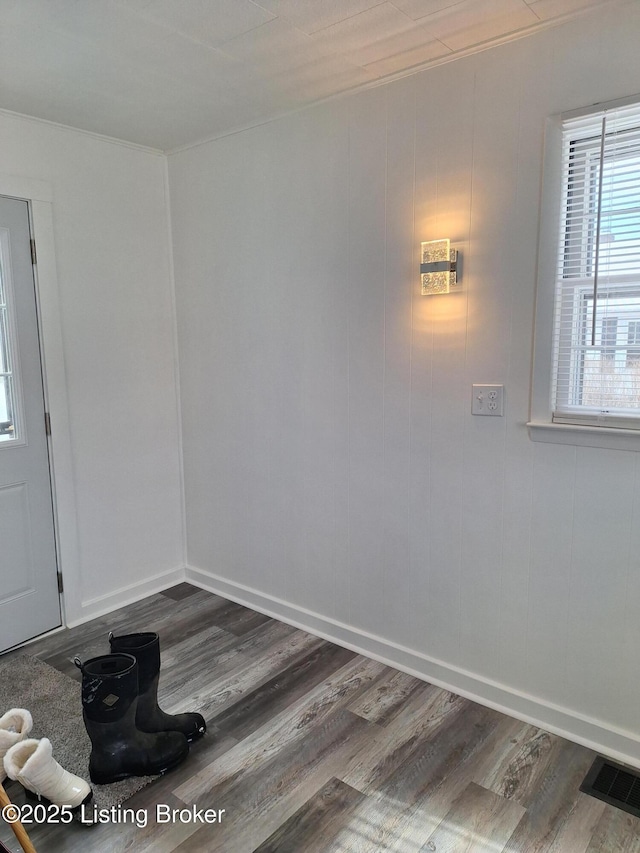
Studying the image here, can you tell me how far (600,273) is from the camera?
1970 millimetres

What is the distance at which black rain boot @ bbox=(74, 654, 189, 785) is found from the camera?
6.33 ft

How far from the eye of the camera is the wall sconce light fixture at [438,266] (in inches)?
88.5

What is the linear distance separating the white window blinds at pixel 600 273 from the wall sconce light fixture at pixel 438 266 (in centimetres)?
39

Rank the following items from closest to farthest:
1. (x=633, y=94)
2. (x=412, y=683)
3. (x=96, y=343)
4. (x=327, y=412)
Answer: (x=633, y=94) → (x=412, y=683) → (x=327, y=412) → (x=96, y=343)

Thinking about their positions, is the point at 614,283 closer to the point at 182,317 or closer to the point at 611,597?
the point at 611,597

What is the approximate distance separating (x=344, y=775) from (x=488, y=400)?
57.3 inches

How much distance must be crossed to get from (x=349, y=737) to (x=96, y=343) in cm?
228

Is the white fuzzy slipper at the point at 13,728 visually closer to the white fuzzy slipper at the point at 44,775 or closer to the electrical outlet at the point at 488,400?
the white fuzzy slipper at the point at 44,775

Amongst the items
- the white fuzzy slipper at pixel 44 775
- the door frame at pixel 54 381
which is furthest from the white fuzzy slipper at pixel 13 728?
the door frame at pixel 54 381

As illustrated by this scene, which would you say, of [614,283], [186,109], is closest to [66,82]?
[186,109]

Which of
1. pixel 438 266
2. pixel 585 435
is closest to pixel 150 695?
pixel 585 435

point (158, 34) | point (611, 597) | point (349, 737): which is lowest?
point (349, 737)

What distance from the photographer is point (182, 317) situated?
11.3ft

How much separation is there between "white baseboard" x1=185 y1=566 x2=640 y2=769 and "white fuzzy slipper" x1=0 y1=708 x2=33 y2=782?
1369 mm
